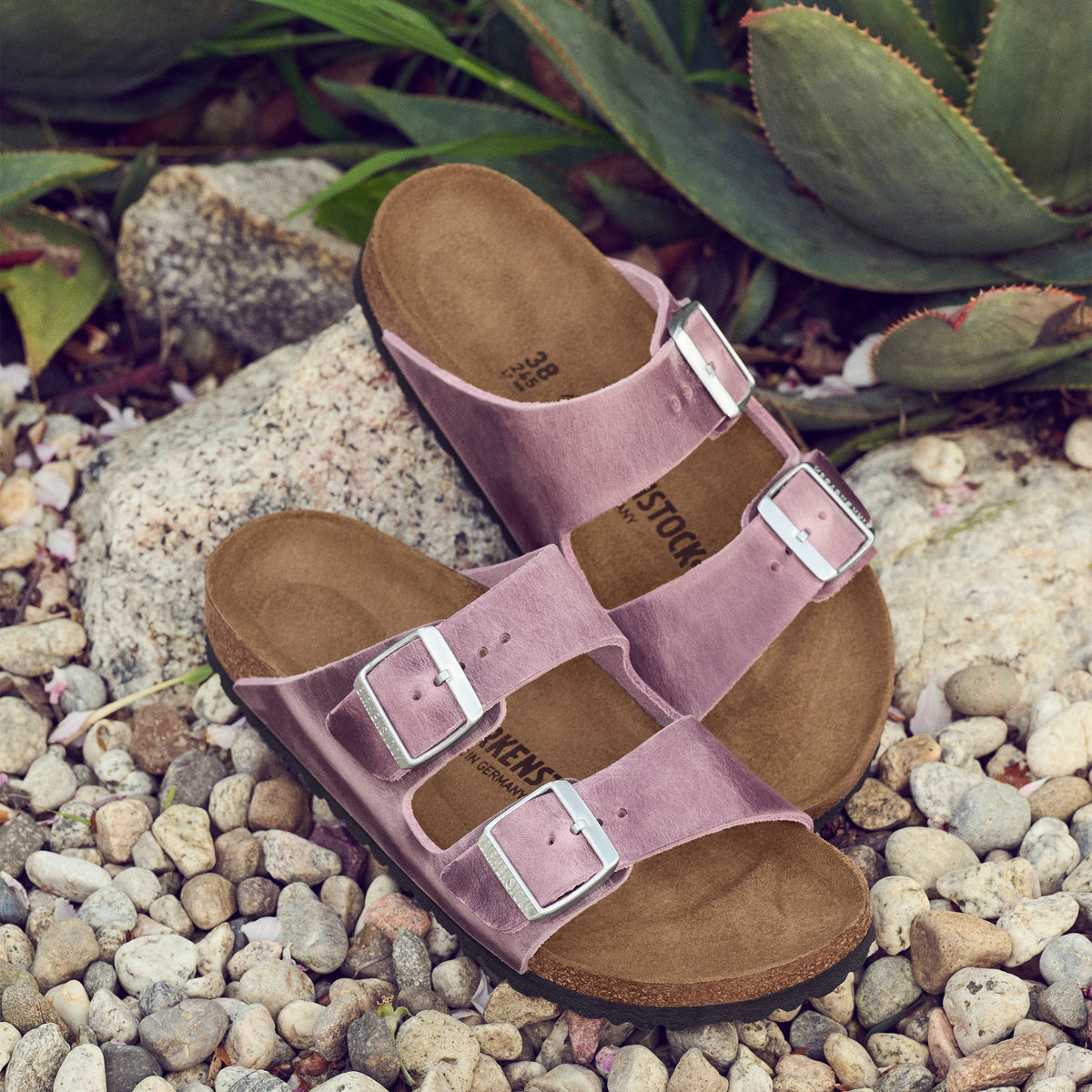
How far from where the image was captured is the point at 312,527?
1471 mm

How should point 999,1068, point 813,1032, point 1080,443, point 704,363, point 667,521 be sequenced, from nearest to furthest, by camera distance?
point 999,1068, point 813,1032, point 704,363, point 667,521, point 1080,443

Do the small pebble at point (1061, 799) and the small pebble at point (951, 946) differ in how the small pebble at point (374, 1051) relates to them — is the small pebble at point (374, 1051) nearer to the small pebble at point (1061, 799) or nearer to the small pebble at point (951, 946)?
the small pebble at point (951, 946)

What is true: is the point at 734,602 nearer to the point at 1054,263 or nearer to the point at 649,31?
the point at 1054,263

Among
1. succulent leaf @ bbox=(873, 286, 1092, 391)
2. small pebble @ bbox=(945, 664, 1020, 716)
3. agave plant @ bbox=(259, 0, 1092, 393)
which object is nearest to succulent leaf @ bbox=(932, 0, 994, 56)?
agave plant @ bbox=(259, 0, 1092, 393)

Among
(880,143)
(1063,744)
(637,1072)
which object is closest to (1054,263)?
(880,143)

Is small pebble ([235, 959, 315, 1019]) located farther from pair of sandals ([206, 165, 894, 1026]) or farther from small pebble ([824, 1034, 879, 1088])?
small pebble ([824, 1034, 879, 1088])

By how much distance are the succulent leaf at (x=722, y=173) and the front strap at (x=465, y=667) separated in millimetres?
748

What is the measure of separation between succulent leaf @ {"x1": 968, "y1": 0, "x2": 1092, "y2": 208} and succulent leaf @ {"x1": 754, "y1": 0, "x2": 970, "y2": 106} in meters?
0.10

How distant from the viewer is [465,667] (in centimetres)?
120

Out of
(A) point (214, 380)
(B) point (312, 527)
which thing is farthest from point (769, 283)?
(A) point (214, 380)

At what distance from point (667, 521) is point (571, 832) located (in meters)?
0.55

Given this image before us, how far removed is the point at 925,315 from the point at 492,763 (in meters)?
0.82

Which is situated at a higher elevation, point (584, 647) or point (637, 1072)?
point (584, 647)

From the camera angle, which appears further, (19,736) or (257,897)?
(19,736)
